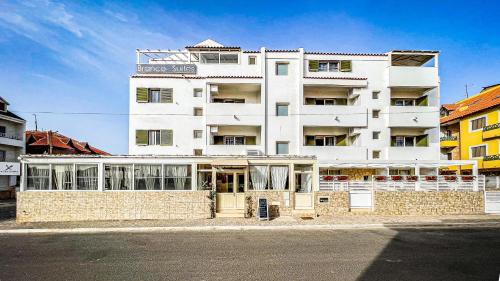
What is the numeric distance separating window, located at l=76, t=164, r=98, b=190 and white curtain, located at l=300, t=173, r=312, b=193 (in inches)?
509

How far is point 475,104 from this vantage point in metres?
36.8

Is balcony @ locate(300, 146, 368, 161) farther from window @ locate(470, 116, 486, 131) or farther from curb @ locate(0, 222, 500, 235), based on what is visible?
window @ locate(470, 116, 486, 131)

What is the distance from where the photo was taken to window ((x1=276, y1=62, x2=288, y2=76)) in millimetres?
27938

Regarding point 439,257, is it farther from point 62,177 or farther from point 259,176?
point 62,177

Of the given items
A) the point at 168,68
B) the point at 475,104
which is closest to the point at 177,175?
the point at 168,68

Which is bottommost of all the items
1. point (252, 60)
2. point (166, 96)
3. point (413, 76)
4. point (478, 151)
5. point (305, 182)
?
point (305, 182)

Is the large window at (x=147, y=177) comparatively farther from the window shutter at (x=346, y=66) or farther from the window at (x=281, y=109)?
the window shutter at (x=346, y=66)

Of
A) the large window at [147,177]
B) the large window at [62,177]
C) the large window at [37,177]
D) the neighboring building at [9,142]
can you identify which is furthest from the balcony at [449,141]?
the neighboring building at [9,142]

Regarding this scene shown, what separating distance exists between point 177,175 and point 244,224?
5.40m

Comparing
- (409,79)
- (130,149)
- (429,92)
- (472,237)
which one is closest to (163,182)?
(130,149)

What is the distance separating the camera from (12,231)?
15.1m

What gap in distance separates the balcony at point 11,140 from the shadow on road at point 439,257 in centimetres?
4705

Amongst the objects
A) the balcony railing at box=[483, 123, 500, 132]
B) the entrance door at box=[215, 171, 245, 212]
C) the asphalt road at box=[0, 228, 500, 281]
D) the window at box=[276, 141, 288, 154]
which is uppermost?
the balcony railing at box=[483, 123, 500, 132]

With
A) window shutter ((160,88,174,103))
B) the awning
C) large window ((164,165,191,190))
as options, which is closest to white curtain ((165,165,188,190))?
large window ((164,165,191,190))
